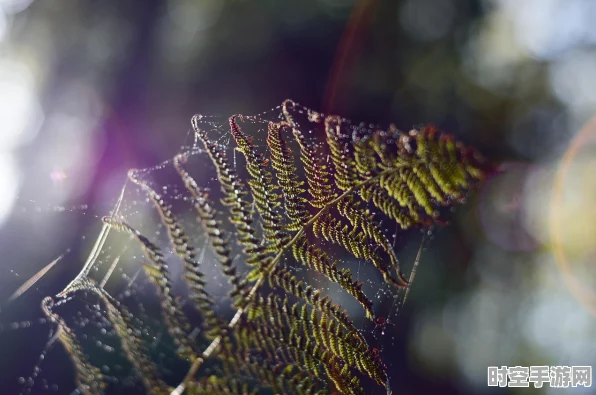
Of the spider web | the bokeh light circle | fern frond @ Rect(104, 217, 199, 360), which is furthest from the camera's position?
the bokeh light circle

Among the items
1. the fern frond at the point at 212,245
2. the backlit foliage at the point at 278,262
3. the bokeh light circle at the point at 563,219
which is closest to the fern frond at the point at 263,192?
the backlit foliage at the point at 278,262

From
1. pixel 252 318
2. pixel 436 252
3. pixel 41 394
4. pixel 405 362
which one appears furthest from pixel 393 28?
pixel 252 318

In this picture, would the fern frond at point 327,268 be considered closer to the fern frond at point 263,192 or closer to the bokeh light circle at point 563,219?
the fern frond at point 263,192

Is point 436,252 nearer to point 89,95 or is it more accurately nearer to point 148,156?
point 148,156

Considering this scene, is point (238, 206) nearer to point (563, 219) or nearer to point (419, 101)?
point (419, 101)

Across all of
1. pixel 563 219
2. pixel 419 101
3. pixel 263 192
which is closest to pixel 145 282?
pixel 263 192

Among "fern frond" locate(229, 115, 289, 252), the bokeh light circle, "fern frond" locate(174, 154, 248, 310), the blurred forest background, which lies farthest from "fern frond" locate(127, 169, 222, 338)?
the bokeh light circle

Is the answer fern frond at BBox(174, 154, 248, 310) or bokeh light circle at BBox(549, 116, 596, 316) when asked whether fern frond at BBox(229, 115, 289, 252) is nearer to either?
fern frond at BBox(174, 154, 248, 310)

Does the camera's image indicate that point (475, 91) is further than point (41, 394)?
Yes
